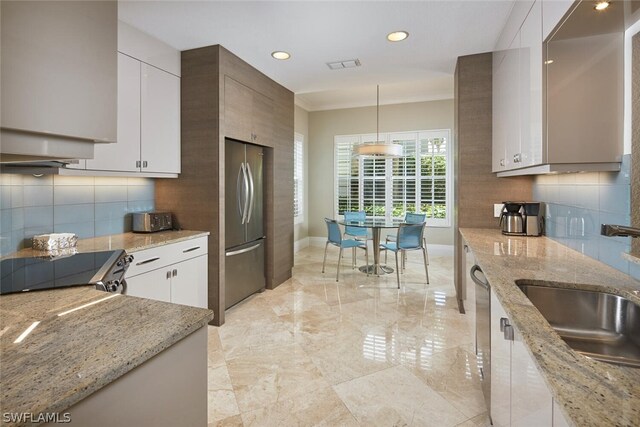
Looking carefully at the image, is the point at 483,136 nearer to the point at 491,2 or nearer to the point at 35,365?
the point at 491,2

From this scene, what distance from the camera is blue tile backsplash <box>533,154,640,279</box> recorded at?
1496mm

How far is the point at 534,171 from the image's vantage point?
1950mm

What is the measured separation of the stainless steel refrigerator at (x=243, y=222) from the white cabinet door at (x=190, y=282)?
284 mm

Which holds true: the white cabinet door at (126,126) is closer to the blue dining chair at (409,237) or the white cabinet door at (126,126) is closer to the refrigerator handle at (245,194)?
the refrigerator handle at (245,194)

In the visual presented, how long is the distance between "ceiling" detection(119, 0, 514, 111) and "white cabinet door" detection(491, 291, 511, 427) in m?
2.11

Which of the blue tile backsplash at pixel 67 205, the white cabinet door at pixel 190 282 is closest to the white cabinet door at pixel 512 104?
the white cabinet door at pixel 190 282

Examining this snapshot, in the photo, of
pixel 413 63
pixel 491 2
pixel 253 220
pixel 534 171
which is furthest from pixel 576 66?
pixel 253 220

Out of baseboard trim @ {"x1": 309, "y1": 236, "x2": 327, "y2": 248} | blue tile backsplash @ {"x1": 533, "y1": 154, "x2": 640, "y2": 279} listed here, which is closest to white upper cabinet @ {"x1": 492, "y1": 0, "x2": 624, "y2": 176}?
blue tile backsplash @ {"x1": 533, "y1": 154, "x2": 640, "y2": 279}

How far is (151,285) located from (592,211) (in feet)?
9.49

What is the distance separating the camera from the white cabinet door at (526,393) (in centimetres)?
81

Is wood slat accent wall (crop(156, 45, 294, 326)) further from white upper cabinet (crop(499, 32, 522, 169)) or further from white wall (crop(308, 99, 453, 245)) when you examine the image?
white wall (crop(308, 99, 453, 245))

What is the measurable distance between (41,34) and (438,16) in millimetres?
2473

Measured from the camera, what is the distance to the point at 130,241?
2.44 meters

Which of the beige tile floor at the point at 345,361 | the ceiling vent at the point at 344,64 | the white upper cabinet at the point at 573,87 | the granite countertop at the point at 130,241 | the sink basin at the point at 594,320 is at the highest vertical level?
the ceiling vent at the point at 344,64
